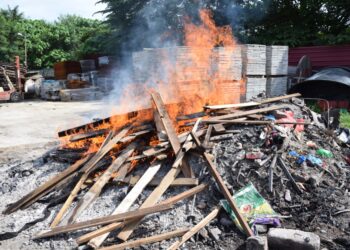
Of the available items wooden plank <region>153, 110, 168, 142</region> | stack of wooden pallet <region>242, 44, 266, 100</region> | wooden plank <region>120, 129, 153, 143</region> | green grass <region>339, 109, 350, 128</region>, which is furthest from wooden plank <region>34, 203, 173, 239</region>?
green grass <region>339, 109, 350, 128</region>

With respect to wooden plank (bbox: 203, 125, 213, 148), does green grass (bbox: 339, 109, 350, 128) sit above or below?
below

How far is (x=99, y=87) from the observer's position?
69.8 feet

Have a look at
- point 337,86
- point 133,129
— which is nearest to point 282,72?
point 337,86

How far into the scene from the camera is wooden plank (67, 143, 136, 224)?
461 cm

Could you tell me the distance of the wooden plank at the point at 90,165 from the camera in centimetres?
467

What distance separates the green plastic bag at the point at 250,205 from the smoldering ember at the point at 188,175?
14mm

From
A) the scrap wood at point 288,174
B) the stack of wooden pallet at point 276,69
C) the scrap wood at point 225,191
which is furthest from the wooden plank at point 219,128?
the stack of wooden pallet at point 276,69

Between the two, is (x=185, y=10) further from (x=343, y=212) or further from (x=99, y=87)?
(x=343, y=212)

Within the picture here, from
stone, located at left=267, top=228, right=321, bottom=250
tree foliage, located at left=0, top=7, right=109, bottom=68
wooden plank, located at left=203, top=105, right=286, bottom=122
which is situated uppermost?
tree foliage, located at left=0, top=7, right=109, bottom=68

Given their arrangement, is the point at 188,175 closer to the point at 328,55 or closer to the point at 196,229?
the point at 196,229

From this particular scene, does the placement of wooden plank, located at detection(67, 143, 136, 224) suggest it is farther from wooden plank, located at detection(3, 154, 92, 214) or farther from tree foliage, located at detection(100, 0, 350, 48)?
tree foliage, located at detection(100, 0, 350, 48)

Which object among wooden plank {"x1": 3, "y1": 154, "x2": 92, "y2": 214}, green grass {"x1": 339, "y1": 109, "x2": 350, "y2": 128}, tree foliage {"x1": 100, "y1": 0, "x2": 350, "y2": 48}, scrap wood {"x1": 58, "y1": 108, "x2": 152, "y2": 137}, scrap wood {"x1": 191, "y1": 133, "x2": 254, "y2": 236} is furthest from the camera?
tree foliage {"x1": 100, "y1": 0, "x2": 350, "y2": 48}

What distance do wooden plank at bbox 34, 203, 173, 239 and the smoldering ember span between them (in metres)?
0.01

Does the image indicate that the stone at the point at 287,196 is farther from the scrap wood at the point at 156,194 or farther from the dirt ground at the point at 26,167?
the dirt ground at the point at 26,167
